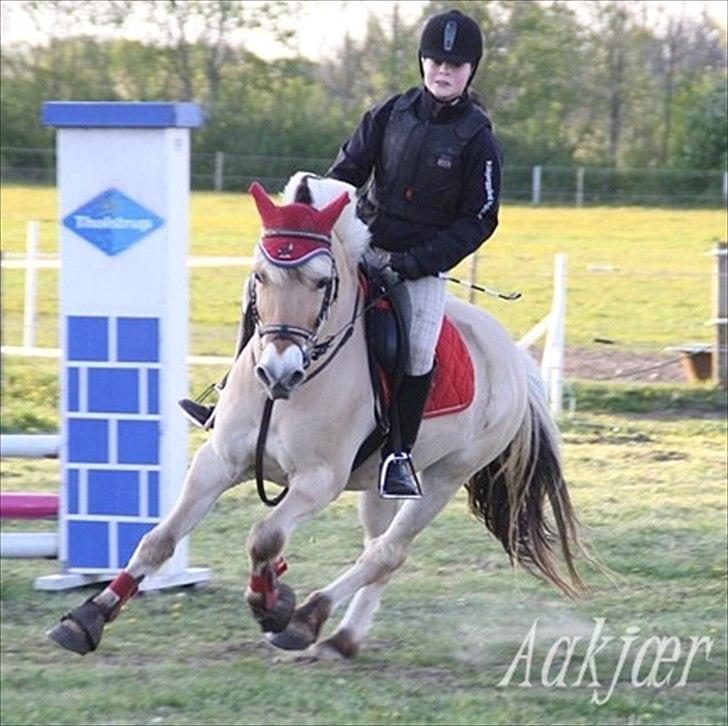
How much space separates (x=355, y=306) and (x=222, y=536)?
16.6 ft

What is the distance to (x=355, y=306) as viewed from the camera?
17.7 ft

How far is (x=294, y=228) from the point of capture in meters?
4.86

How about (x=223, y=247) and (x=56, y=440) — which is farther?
(x=223, y=247)

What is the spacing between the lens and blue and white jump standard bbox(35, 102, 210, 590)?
8.62 meters

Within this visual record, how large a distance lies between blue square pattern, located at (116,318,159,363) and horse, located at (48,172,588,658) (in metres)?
2.49

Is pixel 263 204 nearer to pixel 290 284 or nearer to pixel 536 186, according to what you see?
pixel 290 284

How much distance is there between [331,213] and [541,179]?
94.3 ft

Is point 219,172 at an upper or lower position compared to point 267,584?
upper

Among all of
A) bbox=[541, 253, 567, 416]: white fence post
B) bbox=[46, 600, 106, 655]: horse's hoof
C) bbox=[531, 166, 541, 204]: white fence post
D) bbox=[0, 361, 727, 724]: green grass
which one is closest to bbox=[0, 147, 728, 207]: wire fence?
bbox=[531, 166, 541, 204]: white fence post

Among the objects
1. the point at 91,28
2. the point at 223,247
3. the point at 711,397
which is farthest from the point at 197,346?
the point at 91,28

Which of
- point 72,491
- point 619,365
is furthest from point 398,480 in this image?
point 619,365

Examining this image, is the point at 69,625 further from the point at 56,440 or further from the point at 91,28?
the point at 91,28

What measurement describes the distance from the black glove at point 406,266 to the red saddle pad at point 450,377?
1.58 feet

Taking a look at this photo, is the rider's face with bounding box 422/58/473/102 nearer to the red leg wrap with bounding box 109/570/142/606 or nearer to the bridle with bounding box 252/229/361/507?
the bridle with bounding box 252/229/361/507
